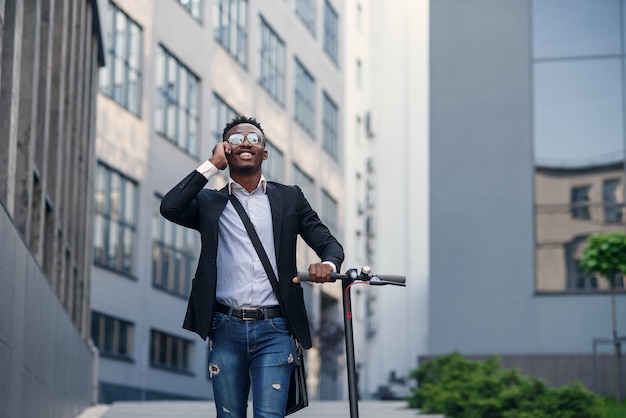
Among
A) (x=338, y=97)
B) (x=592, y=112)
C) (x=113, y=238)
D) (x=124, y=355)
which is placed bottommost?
(x=124, y=355)

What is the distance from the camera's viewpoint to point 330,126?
59031mm

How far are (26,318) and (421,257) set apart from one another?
59.9 metres

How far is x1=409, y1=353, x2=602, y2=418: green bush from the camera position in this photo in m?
14.9

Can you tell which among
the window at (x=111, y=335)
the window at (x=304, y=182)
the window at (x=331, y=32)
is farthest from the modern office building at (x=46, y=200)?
the window at (x=331, y=32)

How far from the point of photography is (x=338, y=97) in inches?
2373

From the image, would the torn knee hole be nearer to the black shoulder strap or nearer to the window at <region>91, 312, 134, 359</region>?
the black shoulder strap

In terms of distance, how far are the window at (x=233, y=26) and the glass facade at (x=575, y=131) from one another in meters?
13.5

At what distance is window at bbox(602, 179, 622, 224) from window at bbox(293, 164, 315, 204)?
21.5 meters

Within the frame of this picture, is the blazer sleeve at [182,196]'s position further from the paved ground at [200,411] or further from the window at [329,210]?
the window at [329,210]

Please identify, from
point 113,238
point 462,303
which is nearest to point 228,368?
point 462,303

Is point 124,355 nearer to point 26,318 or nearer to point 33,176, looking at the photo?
point 33,176

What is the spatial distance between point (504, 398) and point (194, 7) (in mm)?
28291

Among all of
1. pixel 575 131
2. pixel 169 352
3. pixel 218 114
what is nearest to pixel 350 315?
pixel 575 131

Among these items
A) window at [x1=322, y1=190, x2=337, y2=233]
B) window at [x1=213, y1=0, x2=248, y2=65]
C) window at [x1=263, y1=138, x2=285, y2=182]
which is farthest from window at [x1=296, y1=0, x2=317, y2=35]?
window at [x1=213, y1=0, x2=248, y2=65]
